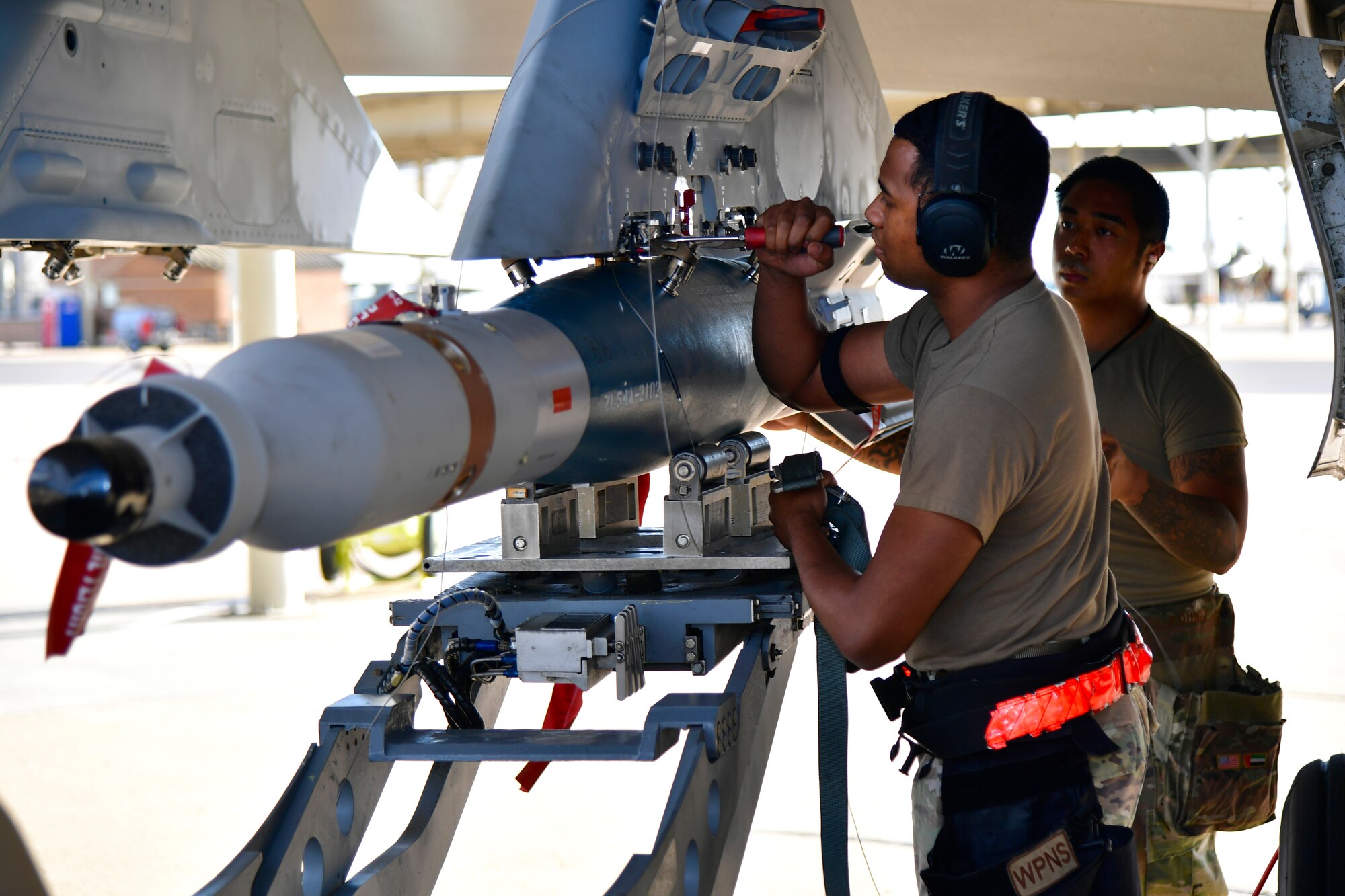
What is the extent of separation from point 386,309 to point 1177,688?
226 cm

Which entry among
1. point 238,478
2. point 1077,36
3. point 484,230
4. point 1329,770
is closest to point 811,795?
point 1329,770

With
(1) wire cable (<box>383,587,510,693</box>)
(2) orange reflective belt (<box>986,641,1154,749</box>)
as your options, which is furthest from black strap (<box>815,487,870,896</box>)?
(1) wire cable (<box>383,587,510,693</box>)

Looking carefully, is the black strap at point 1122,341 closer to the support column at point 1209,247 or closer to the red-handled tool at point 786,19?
the red-handled tool at point 786,19

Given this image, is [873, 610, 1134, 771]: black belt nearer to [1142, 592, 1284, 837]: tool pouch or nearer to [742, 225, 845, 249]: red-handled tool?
[742, 225, 845, 249]: red-handled tool

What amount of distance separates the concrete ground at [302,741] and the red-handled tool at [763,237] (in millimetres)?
1656

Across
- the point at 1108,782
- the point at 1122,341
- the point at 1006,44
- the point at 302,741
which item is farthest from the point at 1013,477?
the point at 302,741

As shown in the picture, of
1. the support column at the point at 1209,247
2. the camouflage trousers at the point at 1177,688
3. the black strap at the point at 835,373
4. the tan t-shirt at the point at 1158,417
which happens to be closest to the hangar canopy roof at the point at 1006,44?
the tan t-shirt at the point at 1158,417

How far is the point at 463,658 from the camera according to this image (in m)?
2.05

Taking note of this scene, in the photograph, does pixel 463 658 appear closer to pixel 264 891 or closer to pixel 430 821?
pixel 430 821

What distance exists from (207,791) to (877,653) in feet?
12.1

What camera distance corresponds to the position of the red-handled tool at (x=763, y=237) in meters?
2.05

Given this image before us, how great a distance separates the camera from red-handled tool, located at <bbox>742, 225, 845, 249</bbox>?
205 cm

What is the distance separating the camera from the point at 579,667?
73.4 inches

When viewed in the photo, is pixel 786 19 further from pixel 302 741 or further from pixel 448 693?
pixel 302 741
